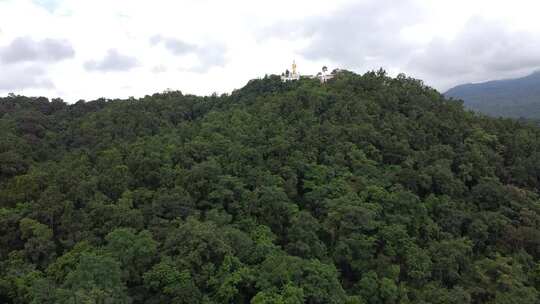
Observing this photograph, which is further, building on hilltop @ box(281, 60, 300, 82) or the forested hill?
building on hilltop @ box(281, 60, 300, 82)

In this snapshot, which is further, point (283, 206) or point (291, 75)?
point (291, 75)

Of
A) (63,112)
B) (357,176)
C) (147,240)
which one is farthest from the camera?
(63,112)

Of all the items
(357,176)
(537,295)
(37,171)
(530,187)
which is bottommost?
(537,295)

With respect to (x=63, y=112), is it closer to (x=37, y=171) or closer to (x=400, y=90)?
Answer: (x=37, y=171)

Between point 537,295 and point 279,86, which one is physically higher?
point 279,86

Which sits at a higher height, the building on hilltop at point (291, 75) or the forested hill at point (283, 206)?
the building on hilltop at point (291, 75)

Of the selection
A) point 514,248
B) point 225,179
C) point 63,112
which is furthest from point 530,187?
point 63,112

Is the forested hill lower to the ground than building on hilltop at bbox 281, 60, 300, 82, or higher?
lower

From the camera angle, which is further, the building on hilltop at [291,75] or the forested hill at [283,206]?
the building on hilltop at [291,75]
